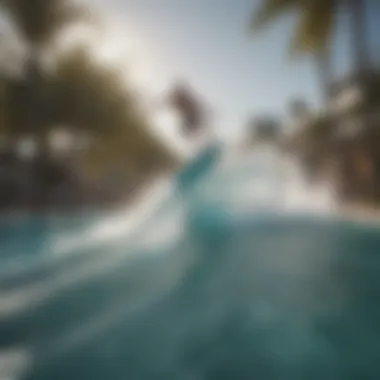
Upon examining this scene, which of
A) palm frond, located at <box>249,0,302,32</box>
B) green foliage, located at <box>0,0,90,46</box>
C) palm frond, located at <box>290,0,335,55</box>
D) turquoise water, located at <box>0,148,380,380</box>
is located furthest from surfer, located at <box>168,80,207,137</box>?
green foliage, located at <box>0,0,90,46</box>

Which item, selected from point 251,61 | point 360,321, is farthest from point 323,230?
point 251,61

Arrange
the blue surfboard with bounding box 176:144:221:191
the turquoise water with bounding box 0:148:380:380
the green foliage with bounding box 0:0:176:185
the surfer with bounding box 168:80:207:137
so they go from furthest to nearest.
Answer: the green foliage with bounding box 0:0:176:185 < the blue surfboard with bounding box 176:144:221:191 < the surfer with bounding box 168:80:207:137 < the turquoise water with bounding box 0:148:380:380

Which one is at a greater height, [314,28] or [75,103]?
[314,28]

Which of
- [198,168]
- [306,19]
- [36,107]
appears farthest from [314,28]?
[36,107]

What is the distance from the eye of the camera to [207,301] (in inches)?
85.9

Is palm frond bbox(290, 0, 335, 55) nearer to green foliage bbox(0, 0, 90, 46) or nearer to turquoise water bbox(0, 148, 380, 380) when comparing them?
turquoise water bbox(0, 148, 380, 380)

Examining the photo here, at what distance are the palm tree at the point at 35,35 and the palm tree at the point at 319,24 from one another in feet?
3.73

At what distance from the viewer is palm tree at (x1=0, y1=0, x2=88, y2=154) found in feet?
9.45

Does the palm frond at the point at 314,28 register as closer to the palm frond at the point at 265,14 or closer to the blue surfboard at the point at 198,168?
the palm frond at the point at 265,14

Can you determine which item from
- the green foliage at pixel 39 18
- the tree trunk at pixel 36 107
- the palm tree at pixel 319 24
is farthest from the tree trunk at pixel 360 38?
the tree trunk at pixel 36 107

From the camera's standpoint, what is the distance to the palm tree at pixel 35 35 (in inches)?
113

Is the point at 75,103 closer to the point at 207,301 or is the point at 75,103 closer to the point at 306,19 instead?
the point at 306,19

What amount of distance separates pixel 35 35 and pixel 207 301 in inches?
77.2

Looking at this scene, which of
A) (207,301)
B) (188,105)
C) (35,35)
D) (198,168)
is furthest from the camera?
(35,35)
